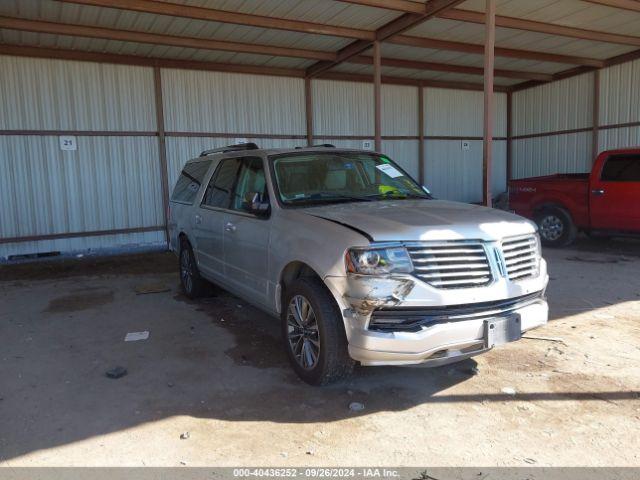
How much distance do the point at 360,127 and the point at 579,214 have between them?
6.34 metres

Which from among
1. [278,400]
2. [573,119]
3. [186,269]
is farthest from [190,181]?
[573,119]

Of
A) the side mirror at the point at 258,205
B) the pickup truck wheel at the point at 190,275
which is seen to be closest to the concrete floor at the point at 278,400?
the pickup truck wheel at the point at 190,275

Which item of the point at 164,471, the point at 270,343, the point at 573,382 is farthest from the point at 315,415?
the point at 573,382

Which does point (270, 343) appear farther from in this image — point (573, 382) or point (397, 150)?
point (397, 150)

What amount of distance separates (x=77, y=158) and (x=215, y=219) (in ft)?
22.6

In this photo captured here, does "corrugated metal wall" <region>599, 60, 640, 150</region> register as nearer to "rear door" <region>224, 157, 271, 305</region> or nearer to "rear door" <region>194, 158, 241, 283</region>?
"rear door" <region>194, 158, 241, 283</region>

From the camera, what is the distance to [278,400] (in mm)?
3801

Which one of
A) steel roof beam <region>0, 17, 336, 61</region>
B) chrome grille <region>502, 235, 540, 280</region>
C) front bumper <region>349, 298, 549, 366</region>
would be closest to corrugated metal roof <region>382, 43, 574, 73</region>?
steel roof beam <region>0, 17, 336, 61</region>

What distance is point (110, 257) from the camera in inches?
428

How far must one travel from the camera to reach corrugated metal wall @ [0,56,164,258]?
411 inches

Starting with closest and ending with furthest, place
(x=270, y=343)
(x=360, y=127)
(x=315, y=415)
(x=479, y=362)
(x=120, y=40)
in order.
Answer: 1. (x=315, y=415)
2. (x=479, y=362)
3. (x=270, y=343)
4. (x=120, y=40)
5. (x=360, y=127)

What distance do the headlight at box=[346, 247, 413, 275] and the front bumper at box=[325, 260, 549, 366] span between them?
6 centimetres

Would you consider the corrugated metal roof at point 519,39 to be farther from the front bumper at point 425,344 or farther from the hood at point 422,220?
the front bumper at point 425,344

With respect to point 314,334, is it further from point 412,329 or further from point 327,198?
point 327,198
